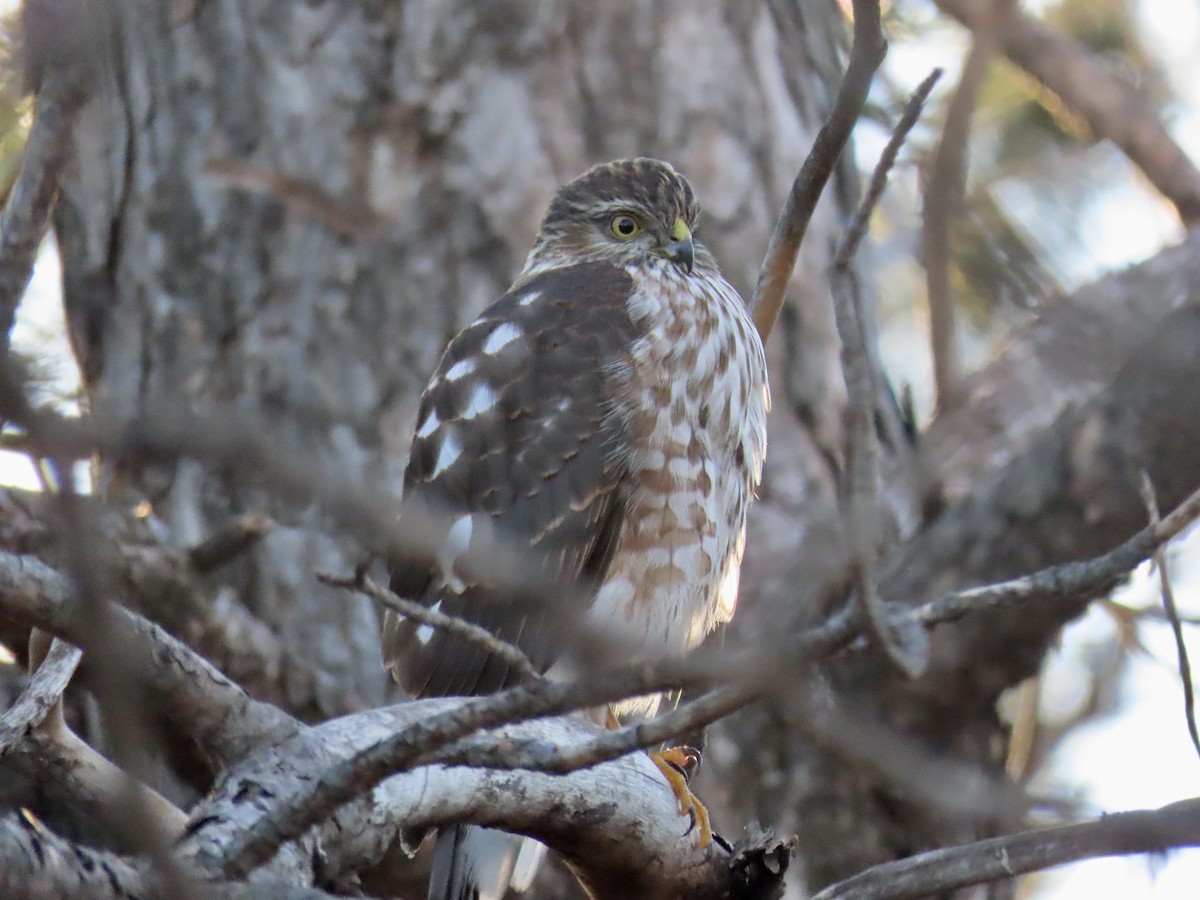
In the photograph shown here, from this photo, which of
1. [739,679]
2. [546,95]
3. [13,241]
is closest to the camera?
[739,679]

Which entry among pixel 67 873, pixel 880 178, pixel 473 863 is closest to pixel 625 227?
pixel 473 863

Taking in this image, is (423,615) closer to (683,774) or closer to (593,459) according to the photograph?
(683,774)

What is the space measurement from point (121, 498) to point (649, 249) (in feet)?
5.56

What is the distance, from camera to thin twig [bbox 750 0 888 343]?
1.76m

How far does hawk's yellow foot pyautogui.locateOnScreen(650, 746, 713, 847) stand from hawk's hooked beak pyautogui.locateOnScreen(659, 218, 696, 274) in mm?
1471

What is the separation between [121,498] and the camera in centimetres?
417

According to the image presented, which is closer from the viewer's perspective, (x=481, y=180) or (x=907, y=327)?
(x=481, y=180)

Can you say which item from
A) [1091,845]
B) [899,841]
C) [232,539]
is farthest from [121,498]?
[1091,845]

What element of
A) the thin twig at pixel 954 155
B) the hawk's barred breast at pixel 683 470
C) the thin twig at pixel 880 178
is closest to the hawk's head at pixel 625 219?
the hawk's barred breast at pixel 683 470

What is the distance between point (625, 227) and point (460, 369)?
85 centimetres

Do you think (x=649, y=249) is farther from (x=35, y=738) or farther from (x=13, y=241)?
(x=13, y=241)

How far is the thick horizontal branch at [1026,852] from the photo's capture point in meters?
1.51

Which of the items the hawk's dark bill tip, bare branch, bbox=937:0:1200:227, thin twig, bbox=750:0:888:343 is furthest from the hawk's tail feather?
bare branch, bbox=937:0:1200:227

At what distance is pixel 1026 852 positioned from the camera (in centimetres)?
199
